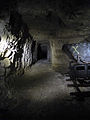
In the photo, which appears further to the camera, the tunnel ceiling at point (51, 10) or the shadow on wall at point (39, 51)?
the shadow on wall at point (39, 51)

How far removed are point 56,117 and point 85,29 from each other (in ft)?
23.9

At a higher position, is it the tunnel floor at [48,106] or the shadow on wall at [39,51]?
the shadow on wall at [39,51]

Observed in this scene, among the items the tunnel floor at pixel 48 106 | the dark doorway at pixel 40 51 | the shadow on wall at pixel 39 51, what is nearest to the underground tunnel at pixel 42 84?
the tunnel floor at pixel 48 106

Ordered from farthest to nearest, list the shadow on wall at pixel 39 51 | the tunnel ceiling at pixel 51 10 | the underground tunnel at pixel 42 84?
the shadow on wall at pixel 39 51 → the tunnel ceiling at pixel 51 10 → the underground tunnel at pixel 42 84

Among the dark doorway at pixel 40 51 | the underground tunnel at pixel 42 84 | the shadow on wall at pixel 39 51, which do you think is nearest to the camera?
the underground tunnel at pixel 42 84

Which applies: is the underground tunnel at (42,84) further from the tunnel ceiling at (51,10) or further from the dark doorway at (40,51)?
the dark doorway at (40,51)

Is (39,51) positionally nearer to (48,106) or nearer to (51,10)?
(51,10)

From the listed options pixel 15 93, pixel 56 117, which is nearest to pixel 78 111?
pixel 56 117

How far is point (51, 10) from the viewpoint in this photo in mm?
6863

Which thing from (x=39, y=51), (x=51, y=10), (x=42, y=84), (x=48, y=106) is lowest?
(x=48, y=106)

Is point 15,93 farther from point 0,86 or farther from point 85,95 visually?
point 85,95

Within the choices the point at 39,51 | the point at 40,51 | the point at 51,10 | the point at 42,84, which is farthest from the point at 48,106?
the point at 40,51

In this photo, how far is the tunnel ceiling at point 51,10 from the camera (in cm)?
632

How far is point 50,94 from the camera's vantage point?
6258 mm
